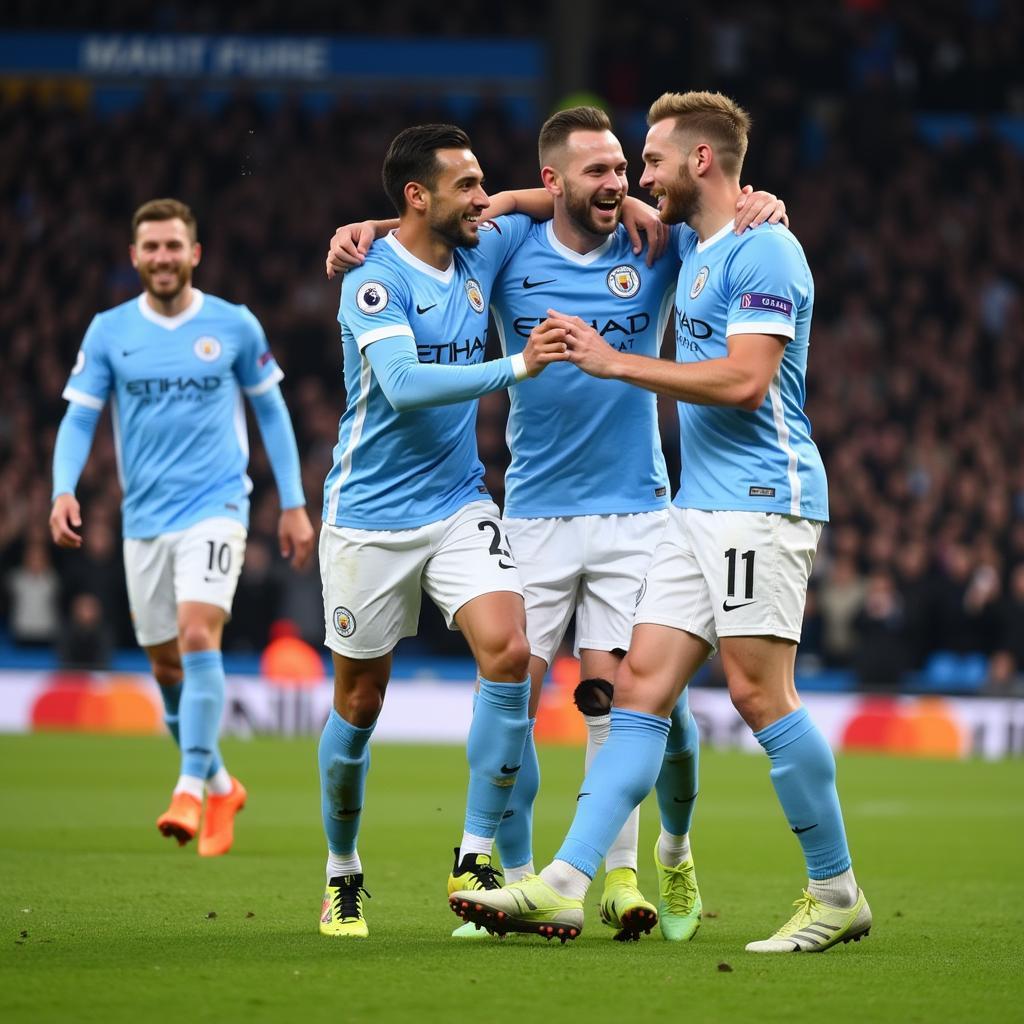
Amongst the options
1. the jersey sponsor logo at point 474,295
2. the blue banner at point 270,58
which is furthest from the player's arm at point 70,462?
the blue banner at point 270,58

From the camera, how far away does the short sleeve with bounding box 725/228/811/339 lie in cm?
539

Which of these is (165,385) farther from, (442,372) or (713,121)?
(713,121)

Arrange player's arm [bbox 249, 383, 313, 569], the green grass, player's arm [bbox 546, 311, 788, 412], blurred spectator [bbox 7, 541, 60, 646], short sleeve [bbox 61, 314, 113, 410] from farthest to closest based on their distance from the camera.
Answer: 1. blurred spectator [bbox 7, 541, 60, 646]
2. short sleeve [bbox 61, 314, 113, 410]
3. player's arm [bbox 249, 383, 313, 569]
4. player's arm [bbox 546, 311, 788, 412]
5. the green grass

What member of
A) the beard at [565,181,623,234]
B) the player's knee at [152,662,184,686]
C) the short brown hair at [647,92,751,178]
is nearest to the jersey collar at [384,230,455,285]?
the beard at [565,181,623,234]

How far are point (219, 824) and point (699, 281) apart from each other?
392 centimetres

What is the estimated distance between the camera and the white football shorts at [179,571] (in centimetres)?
816

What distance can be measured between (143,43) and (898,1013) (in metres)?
21.0

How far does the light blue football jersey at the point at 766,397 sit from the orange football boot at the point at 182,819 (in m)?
2.88

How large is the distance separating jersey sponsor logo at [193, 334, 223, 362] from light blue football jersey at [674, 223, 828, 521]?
329 centimetres

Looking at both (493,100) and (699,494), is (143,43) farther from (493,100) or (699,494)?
(699,494)

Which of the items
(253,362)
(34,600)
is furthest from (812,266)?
(253,362)

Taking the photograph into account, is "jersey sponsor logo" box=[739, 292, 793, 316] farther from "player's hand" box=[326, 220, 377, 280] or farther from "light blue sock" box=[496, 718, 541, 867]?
"light blue sock" box=[496, 718, 541, 867]

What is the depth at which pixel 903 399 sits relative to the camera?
1975 cm

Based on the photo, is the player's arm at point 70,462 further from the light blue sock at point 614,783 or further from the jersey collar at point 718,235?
the jersey collar at point 718,235
